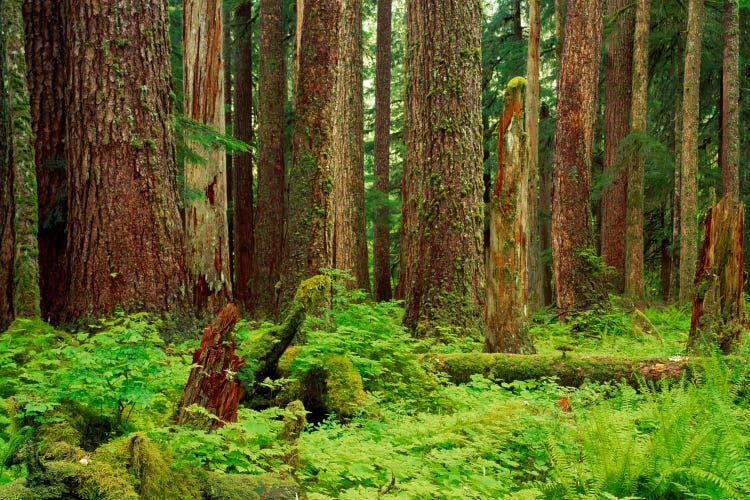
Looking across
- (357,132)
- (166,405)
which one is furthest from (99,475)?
(357,132)

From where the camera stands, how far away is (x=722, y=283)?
7090 mm

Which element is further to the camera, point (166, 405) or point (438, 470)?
point (166, 405)

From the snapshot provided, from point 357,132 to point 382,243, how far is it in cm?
509

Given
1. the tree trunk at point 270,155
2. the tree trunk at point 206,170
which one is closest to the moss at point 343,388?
the tree trunk at point 206,170

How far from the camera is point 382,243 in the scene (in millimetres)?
20203

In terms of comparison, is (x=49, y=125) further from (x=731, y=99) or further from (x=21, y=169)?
(x=731, y=99)

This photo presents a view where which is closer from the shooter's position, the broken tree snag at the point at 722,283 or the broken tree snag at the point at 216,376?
the broken tree snag at the point at 216,376

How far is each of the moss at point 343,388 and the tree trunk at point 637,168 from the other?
34.9 ft

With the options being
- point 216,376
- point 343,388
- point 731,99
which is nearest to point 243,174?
point 731,99

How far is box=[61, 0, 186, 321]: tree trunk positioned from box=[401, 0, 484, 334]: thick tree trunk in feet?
12.2

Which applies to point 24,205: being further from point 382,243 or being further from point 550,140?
point 550,140

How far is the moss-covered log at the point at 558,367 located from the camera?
6680mm

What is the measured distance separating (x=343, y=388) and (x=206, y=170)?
748 cm

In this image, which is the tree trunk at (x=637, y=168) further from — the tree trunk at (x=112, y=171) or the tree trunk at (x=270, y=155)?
the tree trunk at (x=112, y=171)
